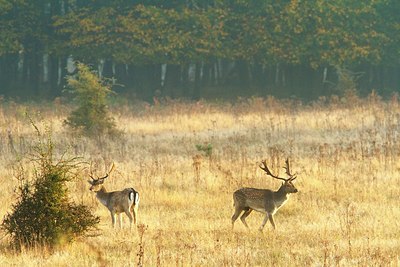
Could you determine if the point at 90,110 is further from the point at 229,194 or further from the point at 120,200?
the point at 120,200

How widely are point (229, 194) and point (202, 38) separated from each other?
1235 inches

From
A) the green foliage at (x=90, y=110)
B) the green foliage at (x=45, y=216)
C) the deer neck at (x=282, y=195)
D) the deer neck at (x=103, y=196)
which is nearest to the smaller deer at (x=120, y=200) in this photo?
the deer neck at (x=103, y=196)

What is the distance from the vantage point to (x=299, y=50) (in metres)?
46.7

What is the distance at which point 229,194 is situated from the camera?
54.4ft

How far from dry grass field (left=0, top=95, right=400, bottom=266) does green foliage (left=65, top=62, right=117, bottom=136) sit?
29.8 inches

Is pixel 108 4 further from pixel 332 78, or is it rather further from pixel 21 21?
pixel 332 78

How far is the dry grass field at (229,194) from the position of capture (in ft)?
37.3

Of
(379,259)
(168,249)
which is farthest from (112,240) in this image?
Answer: (379,259)

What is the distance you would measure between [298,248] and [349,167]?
7564mm

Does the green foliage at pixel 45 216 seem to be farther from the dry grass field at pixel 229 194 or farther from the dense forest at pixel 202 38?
the dense forest at pixel 202 38

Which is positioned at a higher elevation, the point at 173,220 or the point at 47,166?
the point at 47,166

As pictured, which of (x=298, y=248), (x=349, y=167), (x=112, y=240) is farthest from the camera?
(x=349, y=167)

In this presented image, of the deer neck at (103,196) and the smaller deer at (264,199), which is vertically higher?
the smaller deer at (264,199)

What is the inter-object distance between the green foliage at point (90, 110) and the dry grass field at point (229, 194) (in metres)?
0.76
